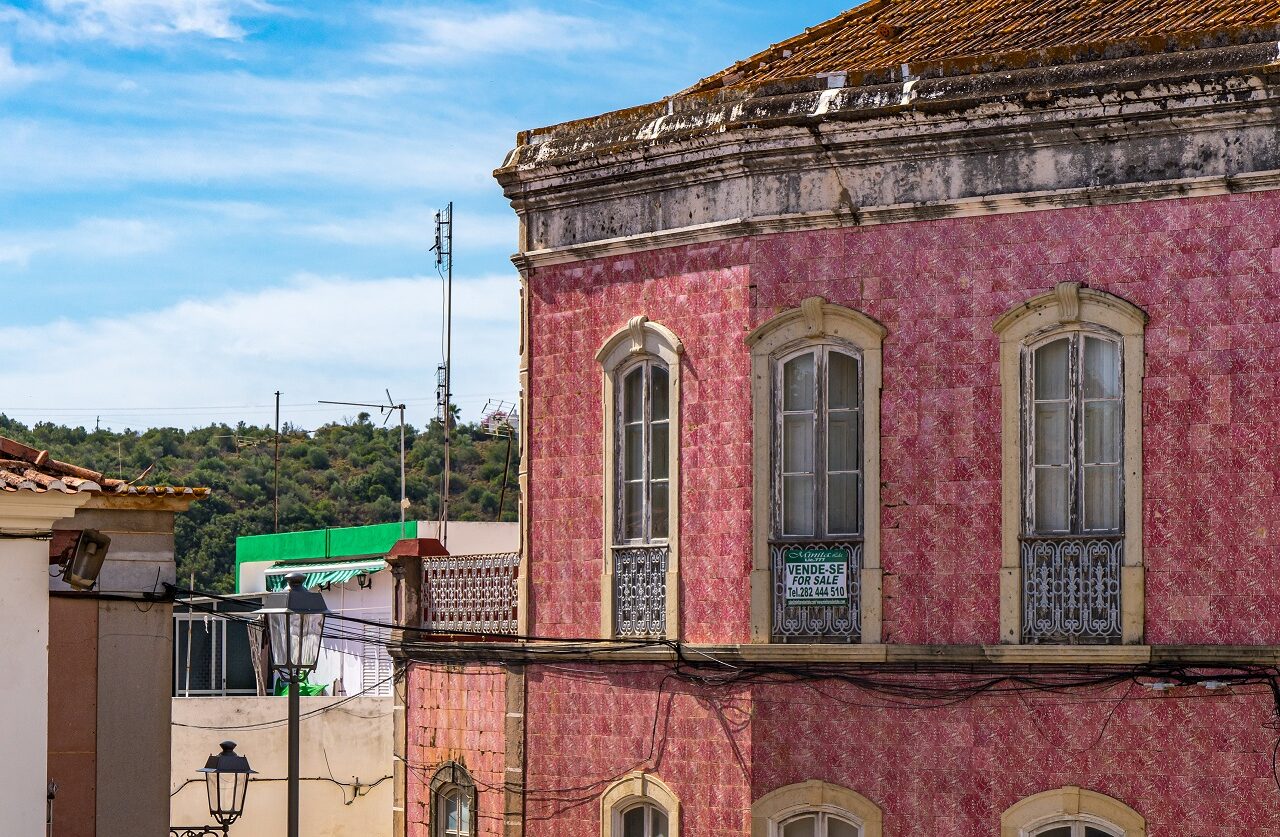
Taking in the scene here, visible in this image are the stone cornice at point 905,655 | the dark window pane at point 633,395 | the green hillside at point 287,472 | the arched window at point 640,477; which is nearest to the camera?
the stone cornice at point 905,655

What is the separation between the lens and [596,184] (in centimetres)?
1716

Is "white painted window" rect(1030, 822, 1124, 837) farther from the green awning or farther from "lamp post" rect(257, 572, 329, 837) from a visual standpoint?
the green awning

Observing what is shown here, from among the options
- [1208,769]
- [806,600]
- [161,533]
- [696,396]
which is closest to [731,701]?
[806,600]

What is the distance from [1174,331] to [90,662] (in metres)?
→ 8.31

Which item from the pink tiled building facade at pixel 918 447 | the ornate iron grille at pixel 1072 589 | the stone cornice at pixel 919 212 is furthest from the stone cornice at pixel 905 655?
the stone cornice at pixel 919 212

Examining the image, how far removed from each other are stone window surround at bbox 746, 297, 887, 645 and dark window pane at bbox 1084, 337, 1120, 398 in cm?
154

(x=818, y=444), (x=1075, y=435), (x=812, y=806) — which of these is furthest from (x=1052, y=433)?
(x=812, y=806)

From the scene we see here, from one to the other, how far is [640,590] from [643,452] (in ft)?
3.65

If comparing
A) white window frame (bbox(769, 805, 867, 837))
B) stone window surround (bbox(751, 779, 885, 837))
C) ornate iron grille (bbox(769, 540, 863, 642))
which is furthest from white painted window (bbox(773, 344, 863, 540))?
white window frame (bbox(769, 805, 867, 837))

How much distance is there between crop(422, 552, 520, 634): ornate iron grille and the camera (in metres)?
18.2

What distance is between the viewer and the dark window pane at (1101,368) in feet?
49.0

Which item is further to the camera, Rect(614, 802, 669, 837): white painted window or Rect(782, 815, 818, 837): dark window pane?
Rect(614, 802, 669, 837): white painted window

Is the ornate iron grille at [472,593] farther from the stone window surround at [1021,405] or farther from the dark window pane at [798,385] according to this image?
the stone window surround at [1021,405]

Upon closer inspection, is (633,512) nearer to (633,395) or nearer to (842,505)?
(633,395)
